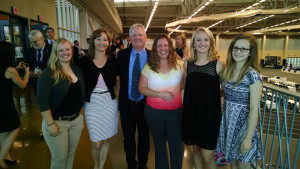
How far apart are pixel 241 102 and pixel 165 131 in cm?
83

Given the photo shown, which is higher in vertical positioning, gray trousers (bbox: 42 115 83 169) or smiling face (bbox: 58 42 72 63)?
smiling face (bbox: 58 42 72 63)

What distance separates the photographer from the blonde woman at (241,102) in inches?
63.2

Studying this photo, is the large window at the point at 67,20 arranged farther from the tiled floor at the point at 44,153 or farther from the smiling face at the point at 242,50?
the smiling face at the point at 242,50

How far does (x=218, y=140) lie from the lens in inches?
74.4

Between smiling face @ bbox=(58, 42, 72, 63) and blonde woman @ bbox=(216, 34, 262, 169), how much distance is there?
149 cm

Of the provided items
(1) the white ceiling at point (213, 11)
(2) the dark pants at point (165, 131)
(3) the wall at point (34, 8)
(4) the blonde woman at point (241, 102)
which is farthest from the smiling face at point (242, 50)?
(1) the white ceiling at point (213, 11)

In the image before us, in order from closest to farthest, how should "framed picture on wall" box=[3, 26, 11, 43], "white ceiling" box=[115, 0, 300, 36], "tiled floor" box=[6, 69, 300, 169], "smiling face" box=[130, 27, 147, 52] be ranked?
"smiling face" box=[130, 27, 147, 52] < "tiled floor" box=[6, 69, 300, 169] < "framed picture on wall" box=[3, 26, 11, 43] < "white ceiling" box=[115, 0, 300, 36]

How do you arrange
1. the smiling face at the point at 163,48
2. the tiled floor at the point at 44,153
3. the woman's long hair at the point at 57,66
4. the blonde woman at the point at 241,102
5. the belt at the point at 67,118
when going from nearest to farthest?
the blonde woman at the point at 241,102, the woman's long hair at the point at 57,66, the belt at the point at 67,118, the smiling face at the point at 163,48, the tiled floor at the point at 44,153

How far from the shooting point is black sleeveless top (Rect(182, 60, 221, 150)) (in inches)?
70.6

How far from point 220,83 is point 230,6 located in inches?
621

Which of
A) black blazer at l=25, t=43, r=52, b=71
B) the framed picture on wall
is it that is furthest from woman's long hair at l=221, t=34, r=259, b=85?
the framed picture on wall

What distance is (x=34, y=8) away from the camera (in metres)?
6.71

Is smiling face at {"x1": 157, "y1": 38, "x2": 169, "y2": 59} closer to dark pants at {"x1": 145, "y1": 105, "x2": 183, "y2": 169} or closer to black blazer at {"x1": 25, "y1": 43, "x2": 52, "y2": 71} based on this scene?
dark pants at {"x1": 145, "y1": 105, "x2": 183, "y2": 169}

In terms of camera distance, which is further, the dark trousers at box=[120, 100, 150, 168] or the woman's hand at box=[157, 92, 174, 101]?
the dark trousers at box=[120, 100, 150, 168]
